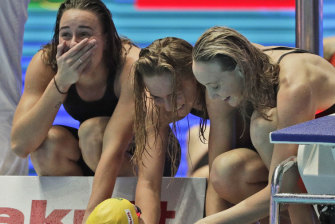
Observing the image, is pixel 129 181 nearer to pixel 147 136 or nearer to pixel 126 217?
pixel 147 136

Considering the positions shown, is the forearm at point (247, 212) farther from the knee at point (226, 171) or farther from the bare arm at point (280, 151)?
the knee at point (226, 171)

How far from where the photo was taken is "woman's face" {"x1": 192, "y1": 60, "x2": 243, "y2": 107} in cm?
193

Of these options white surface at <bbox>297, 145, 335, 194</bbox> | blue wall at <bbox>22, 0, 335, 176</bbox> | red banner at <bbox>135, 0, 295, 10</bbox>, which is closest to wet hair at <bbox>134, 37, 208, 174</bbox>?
white surface at <bbox>297, 145, 335, 194</bbox>

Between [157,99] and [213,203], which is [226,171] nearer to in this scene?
[213,203]

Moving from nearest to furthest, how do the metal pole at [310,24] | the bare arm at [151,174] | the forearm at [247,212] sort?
the forearm at [247,212] → the bare arm at [151,174] → the metal pole at [310,24]

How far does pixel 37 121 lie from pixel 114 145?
12.3 inches

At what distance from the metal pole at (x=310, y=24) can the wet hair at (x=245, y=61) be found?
47 centimetres

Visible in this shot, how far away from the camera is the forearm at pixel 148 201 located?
2.18 metres

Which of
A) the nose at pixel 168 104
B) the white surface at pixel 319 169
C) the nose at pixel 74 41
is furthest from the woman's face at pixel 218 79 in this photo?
the nose at pixel 74 41

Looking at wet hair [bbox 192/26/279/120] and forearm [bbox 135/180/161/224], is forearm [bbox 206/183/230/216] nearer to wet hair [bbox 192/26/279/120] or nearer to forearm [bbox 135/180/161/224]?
forearm [bbox 135/180/161/224]

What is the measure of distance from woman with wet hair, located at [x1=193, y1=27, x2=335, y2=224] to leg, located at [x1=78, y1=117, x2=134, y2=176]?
0.47 meters

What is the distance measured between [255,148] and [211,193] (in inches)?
9.0

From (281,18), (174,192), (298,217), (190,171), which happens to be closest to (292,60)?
(298,217)

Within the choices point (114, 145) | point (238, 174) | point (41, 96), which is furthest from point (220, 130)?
point (41, 96)
